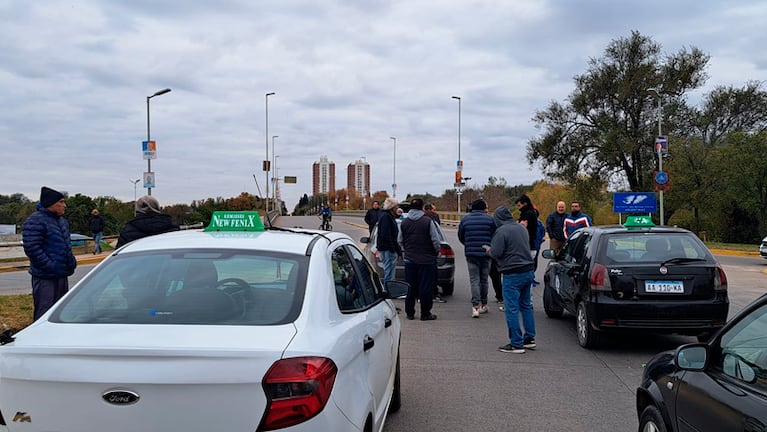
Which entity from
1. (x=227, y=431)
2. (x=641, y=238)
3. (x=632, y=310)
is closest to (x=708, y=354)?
(x=227, y=431)

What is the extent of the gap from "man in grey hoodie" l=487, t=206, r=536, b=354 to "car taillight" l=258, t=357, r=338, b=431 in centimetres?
542

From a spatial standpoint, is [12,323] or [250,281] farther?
[12,323]

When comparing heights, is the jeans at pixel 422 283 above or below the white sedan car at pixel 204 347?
below

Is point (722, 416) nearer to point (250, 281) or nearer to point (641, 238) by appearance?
point (250, 281)

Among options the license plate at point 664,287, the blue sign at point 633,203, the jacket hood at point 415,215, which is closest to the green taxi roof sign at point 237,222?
the license plate at point 664,287

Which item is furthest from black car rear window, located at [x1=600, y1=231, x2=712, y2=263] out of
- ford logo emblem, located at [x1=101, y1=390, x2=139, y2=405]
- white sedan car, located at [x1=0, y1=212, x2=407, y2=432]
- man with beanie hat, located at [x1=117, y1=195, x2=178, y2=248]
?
ford logo emblem, located at [x1=101, y1=390, x2=139, y2=405]

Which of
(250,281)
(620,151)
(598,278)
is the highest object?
(620,151)

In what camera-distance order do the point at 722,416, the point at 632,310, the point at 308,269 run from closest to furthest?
1. the point at 722,416
2. the point at 308,269
3. the point at 632,310

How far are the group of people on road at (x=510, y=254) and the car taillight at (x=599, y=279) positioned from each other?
2.28 feet

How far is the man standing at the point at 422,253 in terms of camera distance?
400 inches

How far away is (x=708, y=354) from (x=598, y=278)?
4637mm

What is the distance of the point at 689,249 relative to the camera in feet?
25.7

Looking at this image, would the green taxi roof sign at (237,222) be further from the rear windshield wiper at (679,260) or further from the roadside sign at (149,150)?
the roadside sign at (149,150)

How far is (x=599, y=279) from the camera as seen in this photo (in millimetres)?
7762
